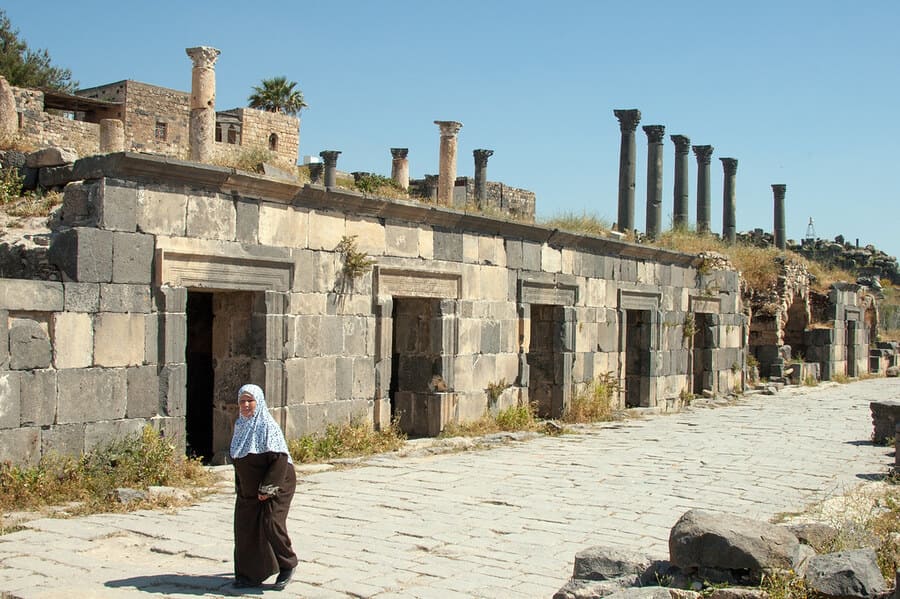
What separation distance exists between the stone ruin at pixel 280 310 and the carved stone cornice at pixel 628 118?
9.08m

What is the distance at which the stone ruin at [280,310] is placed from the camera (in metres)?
9.07

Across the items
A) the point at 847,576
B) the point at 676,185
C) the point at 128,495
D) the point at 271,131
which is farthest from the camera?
the point at 271,131

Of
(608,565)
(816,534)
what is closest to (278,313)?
(608,565)

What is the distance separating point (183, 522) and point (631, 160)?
22.3 m

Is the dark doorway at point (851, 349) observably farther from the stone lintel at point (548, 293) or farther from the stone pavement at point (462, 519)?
the stone pavement at point (462, 519)

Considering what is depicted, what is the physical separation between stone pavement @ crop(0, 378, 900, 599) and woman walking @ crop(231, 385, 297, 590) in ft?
0.57

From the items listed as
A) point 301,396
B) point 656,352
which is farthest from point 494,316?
point 656,352

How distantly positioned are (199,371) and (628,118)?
58.9 ft

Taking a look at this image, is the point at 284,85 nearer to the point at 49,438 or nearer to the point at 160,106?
the point at 160,106

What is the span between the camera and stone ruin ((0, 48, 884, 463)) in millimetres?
9070

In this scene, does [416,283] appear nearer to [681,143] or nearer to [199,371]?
[199,371]

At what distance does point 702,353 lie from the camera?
72.6 feet

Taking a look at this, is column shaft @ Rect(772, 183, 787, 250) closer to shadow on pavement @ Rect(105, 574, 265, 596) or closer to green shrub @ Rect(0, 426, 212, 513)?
green shrub @ Rect(0, 426, 212, 513)

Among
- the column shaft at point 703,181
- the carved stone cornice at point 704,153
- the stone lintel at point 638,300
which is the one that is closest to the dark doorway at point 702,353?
the stone lintel at point 638,300
